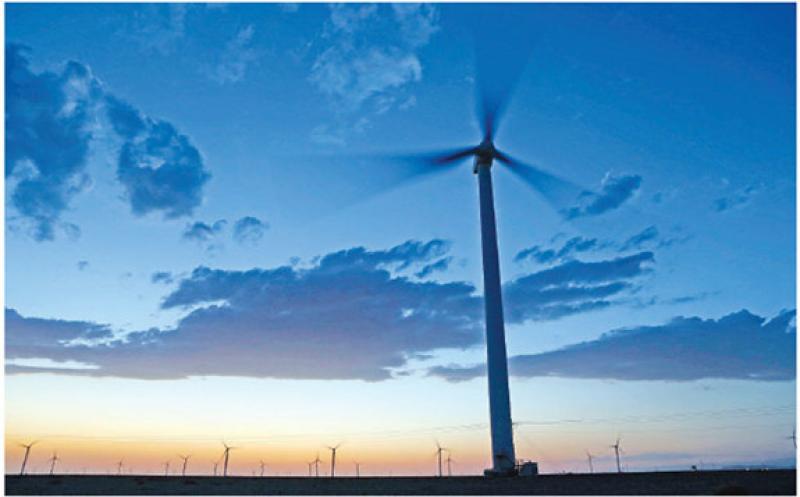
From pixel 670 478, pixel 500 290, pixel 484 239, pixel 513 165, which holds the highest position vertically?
pixel 513 165

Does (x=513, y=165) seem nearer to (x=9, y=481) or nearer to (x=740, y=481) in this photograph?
(x=740, y=481)

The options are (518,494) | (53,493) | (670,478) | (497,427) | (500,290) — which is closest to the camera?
(518,494)

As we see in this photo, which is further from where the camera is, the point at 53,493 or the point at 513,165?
the point at 513,165

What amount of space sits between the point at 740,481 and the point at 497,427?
18.7 metres

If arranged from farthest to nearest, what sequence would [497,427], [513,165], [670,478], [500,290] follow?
[513,165] → [500,290] → [497,427] → [670,478]

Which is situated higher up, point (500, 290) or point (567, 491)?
point (500, 290)

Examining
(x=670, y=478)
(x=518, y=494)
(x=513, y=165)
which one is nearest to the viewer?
(x=518, y=494)

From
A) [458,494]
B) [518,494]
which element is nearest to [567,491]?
[518,494]

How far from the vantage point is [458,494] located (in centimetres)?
3722

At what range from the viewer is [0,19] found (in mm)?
28516

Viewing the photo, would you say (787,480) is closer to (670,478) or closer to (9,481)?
(670,478)

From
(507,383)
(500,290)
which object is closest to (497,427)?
(507,383)

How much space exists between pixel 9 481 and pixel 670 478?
48729 mm

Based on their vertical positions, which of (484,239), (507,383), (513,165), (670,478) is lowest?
(670,478)
